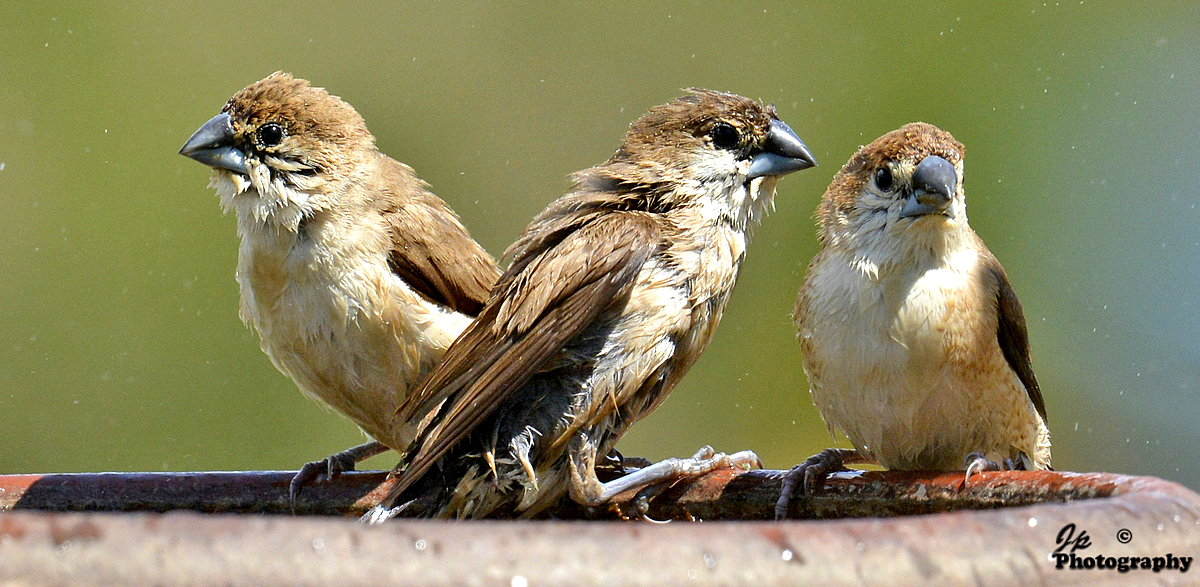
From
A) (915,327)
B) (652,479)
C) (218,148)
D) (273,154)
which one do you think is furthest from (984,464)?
(218,148)

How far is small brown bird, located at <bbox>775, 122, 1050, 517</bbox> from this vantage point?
3135 millimetres

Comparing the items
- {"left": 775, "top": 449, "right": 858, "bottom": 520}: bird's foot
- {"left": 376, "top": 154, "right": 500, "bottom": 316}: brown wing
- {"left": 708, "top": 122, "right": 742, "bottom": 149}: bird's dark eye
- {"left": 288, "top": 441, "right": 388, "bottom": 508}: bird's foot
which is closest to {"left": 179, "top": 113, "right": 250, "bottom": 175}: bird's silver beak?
{"left": 376, "top": 154, "right": 500, "bottom": 316}: brown wing

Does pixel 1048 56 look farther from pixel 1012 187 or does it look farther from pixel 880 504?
pixel 880 504

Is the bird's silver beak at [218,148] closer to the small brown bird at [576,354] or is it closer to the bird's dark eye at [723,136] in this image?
the small brown bird at [576,354]

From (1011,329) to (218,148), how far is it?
7.27 ft

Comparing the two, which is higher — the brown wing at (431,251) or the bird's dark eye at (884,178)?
the bird's dark eye at (884,178)

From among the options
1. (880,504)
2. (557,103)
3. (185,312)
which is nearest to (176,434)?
(185,312)

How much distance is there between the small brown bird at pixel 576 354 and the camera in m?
2.87

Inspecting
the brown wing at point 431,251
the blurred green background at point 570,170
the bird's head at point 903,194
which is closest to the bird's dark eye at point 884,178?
the bird's head at point 903,194

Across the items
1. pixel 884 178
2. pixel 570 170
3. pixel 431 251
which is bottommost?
pixel 570 170

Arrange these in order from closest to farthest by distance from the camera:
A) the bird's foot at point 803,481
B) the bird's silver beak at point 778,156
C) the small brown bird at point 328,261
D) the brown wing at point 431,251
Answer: the bird's foot at point 803,481 < the bird's silver beak at point 778,156 < the small brown bird at point 328,261 < the brown wing at point 431,251

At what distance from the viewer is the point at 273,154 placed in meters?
3.45

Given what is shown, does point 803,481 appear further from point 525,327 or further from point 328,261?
point 328,261

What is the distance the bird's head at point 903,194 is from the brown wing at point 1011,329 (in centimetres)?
16
